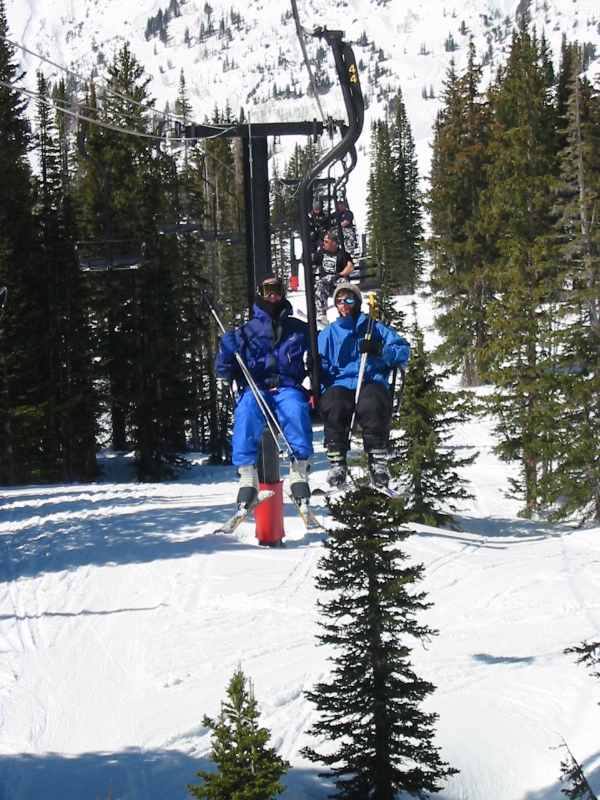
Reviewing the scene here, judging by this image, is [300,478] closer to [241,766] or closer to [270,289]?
[270,289]

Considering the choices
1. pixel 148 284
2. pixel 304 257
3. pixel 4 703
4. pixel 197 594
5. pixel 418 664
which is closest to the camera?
pixel 304 257

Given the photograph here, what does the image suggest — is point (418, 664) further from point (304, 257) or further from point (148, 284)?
point (148, 284)

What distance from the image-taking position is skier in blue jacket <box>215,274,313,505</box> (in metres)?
8.73

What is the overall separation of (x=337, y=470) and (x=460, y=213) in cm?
3396

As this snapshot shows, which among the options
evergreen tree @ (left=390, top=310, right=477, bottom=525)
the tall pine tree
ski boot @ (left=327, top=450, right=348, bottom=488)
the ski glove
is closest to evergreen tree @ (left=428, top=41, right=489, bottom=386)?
the tall pine tree

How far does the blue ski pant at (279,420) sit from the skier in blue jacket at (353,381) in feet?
0.76

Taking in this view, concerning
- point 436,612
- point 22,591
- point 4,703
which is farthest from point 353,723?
point 22,591

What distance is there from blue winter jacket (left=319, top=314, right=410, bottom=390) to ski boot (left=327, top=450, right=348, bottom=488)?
67cm

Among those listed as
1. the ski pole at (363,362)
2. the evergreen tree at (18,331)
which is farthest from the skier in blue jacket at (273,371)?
the evergreen tree at (18,331)

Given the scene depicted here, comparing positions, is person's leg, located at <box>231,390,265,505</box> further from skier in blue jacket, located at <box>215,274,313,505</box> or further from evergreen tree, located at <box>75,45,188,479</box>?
evergreen tree, located at <box>75,45,188,479</box>

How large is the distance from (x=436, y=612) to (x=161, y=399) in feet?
64.2

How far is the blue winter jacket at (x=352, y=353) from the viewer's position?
8.78 metres

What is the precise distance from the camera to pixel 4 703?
8.62 metres

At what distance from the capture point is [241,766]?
5.29 metres
